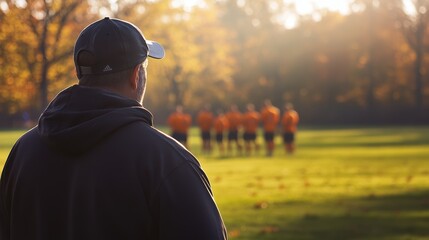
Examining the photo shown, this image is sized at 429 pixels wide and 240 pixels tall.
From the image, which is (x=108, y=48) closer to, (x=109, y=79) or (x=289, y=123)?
(x=109, y=79)

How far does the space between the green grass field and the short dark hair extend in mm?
8021

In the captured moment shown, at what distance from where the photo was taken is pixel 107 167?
3041 mm

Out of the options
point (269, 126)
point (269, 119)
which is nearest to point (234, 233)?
point (269, 126)

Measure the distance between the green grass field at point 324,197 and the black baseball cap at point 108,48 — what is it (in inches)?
316

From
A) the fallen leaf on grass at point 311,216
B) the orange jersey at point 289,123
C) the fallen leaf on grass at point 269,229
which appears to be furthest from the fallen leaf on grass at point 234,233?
the orange jersey at point 289,123

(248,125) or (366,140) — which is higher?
(248,125)

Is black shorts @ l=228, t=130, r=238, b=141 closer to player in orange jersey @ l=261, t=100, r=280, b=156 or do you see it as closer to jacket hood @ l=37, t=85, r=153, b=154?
player in orange jersey @ l=261, t=100, r=280, b=156

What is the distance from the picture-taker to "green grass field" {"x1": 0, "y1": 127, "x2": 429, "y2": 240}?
465 inches

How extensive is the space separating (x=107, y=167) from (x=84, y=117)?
23 centimetres

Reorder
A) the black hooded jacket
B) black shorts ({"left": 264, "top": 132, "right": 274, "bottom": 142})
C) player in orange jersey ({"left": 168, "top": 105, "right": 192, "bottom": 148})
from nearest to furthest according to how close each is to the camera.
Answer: the black hooded jacket
black shorts ({"left": 264, "top": 132, "right": 274, "bottom": 142})
player in orange jersey ({"left": 168, "top": 105, "right": 192, "bottom": 148})

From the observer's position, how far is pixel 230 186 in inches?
762

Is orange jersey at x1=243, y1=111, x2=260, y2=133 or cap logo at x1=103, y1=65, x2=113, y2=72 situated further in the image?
orange jersey at x1=243, y1=111, x2=260, y2=133

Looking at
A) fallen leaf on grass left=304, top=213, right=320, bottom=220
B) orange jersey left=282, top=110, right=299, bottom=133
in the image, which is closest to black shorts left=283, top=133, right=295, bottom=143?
orange jersey left=282, top=110, right=299, bottom=133

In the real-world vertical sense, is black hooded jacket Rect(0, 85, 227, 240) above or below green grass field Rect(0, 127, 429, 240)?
above
